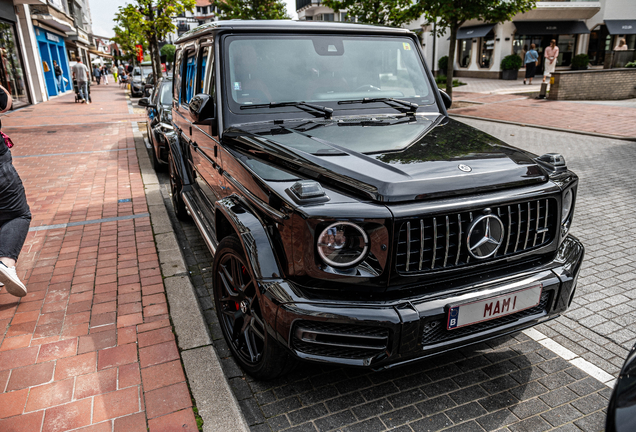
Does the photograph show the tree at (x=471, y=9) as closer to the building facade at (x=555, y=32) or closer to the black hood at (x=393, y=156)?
the black hood at (x=393, y=156)

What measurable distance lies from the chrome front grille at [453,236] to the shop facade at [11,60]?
2120 cm

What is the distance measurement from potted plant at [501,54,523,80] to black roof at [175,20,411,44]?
30.0 metres

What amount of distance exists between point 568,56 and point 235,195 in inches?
1580

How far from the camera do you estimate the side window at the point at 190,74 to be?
415 cm

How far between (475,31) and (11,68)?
29.4 meters

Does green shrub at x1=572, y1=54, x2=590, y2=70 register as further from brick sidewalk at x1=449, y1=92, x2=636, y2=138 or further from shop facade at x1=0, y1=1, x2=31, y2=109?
shop facade at x1=0, y1=1, x2=31, y2=109

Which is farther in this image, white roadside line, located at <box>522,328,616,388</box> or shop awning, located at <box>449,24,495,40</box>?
shop awning, located at <box>449,24,495,40</box>

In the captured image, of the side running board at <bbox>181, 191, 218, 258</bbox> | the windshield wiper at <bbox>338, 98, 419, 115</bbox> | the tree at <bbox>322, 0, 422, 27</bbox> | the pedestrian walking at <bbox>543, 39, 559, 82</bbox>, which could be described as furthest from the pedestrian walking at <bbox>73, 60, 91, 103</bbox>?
the windshield wiper at <bbox>338, 98, 419, 115</bbox>

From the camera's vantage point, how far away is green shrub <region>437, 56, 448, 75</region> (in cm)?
3544

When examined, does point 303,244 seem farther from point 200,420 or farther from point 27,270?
point 27,270

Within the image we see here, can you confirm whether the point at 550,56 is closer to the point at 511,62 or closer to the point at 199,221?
the point at 511,62

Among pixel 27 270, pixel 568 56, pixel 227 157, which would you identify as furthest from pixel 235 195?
pixel 568 56

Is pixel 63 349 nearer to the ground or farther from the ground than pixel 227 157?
nearer to the ground

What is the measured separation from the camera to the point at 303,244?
85.1 inches
